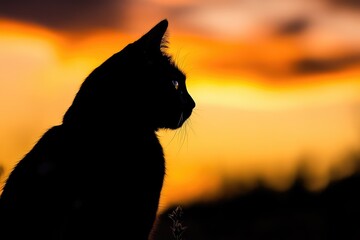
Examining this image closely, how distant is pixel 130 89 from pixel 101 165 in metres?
0.99

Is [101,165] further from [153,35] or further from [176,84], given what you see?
[176,84]

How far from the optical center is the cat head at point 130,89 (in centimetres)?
756

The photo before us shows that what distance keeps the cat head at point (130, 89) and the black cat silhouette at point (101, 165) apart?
1 centimetres

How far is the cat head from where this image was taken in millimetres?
7562

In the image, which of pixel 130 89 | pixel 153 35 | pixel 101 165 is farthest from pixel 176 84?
pixel 101 165

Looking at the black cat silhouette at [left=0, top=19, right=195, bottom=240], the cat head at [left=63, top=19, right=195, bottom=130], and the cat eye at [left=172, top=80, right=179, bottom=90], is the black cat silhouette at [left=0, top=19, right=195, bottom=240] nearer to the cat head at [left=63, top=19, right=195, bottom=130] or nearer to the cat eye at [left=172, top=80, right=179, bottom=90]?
the cat head at [left=63, top=19, right=195, bottom=130]

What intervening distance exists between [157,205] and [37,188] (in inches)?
53.6

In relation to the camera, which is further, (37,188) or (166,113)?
(166,113)

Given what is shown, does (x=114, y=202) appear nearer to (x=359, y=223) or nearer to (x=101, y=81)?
(x=101, y=81)

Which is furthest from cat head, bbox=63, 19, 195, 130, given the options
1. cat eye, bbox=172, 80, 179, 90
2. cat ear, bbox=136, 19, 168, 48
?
cat eye, bbox=172, 80, 179, 90

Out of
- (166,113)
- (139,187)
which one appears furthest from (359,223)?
(139,187)

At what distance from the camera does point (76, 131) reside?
736 cm

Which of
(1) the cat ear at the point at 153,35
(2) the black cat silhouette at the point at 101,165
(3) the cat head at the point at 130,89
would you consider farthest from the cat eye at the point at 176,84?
(1) the cat ear at the point at 153,35

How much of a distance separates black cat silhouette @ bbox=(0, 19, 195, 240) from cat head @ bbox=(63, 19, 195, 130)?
0.03 ft
